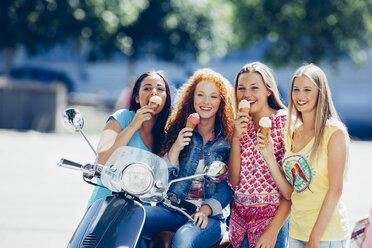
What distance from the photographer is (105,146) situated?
11.0ft

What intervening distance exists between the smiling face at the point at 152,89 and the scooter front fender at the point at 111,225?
38.2 inches

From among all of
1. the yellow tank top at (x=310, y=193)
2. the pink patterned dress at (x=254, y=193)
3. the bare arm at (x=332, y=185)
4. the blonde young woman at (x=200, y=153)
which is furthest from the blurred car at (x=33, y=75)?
the bare arm at (x=332, y=185)

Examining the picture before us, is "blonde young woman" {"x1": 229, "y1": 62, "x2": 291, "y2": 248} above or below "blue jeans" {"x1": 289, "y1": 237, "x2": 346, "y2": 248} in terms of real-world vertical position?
above

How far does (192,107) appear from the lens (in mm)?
3510

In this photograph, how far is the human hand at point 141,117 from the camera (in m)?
3.26

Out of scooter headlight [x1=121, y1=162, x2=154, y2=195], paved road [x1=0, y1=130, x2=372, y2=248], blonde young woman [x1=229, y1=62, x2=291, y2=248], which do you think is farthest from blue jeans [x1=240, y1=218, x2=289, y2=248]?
paved road [x1=0, y1=130, x2=372, y2=248]

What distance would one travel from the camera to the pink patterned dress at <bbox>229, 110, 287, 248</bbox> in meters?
3.14

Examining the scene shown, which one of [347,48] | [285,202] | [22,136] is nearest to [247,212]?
[285,202]

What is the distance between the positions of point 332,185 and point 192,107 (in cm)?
118

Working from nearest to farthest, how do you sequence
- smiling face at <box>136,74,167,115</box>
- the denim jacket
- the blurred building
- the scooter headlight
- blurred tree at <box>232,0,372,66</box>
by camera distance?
the scooter headlight < the denim jacket < smiling face at <box>136,74,167,115</box> < blurred tree at <box>232,0,372,66</box> < the blurred building

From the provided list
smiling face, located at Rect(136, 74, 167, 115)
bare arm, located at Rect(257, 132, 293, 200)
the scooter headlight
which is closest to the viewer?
the scooter headlight

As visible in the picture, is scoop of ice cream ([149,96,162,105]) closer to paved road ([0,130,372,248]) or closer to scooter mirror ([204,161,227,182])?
scooter mirror ([204,161,227,182])

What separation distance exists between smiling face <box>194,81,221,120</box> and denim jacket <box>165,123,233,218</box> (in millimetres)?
142

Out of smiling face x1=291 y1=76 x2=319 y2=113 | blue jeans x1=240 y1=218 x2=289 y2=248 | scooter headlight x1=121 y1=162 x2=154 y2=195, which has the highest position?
smiling face x1=291 y1=76 x2=319 y2=113
